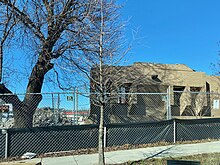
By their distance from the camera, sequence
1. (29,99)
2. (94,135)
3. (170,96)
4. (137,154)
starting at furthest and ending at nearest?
1. (170,96)
2. (29,99)
3. (94,135)
4. (137,154)

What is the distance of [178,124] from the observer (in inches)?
391

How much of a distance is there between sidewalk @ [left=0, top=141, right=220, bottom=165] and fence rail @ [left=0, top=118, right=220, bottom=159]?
62 centimetres

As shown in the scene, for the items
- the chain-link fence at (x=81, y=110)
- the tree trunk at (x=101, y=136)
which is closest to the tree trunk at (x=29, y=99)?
the chain-link fence at (x=81, y=110)

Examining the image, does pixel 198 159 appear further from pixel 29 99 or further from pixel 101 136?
pixel 29 99

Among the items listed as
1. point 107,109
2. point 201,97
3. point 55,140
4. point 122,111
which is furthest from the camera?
point 201,97

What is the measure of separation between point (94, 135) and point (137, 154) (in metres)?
1.74

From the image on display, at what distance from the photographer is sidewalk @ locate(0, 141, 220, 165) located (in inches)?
287

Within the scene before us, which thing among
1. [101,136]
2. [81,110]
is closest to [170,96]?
[81,110]

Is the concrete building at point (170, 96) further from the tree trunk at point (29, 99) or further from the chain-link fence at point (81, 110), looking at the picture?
the tree trunk at point (29, 99)

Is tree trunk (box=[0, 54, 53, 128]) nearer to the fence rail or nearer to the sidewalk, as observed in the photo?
the fence rail

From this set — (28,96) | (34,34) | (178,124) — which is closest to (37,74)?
(28,96)

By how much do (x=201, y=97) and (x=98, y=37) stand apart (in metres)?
14.7

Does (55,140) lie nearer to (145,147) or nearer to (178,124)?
(145,147)

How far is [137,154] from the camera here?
7984 mm
